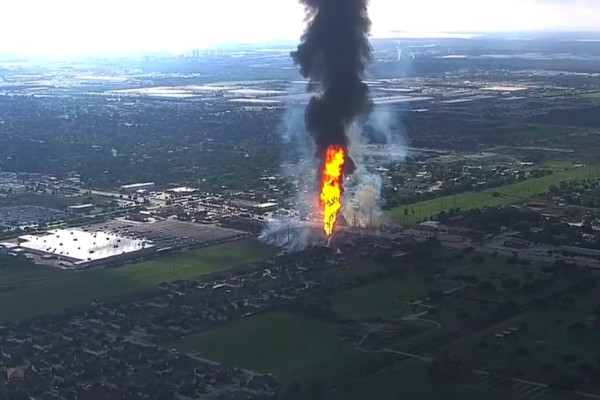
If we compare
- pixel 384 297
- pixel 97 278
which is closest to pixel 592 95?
pixel 384 297

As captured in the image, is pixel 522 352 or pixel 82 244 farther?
pixel 82 244

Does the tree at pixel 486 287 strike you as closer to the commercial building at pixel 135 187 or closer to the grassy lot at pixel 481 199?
the grassy lot at pixel 481 199

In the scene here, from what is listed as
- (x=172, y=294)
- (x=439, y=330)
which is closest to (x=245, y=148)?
(x=172, y=294)

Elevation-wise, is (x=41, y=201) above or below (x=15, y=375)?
above

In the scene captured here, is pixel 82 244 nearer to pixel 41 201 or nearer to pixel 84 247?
pixel 84 247

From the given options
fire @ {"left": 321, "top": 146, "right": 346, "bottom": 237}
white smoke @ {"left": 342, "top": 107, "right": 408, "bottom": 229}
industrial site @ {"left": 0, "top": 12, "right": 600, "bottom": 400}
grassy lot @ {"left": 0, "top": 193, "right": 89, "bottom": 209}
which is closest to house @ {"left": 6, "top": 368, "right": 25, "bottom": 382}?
industrial site @ {"left": 0, "top": 12, "right": 600, "bottom": 400}

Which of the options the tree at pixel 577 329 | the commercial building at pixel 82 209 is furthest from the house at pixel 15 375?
the commercial building at pixel 82 209
